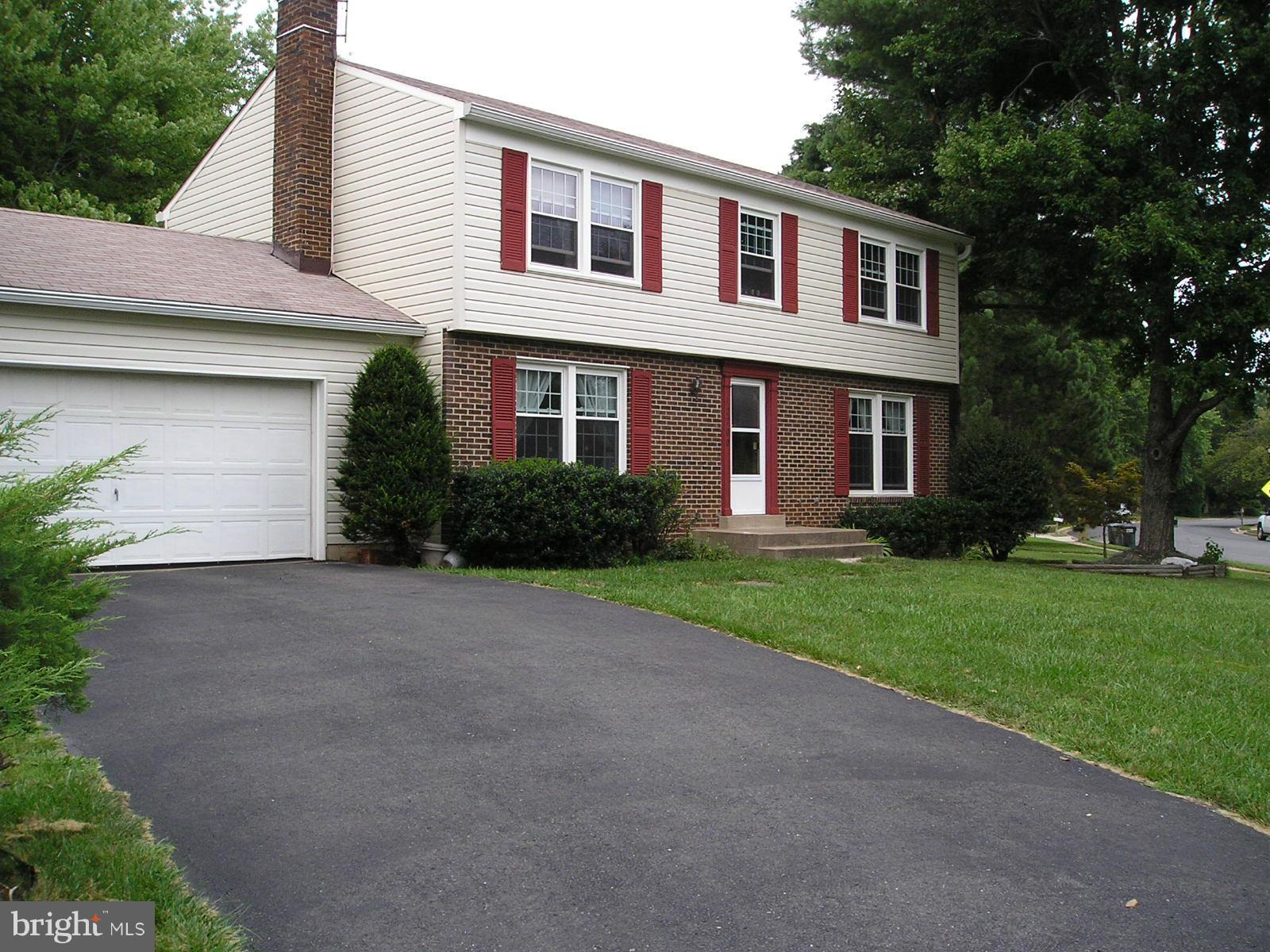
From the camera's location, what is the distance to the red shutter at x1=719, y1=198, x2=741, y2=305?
687 inches

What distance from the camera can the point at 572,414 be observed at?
15.6m

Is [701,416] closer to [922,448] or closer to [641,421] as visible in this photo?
[641,421]

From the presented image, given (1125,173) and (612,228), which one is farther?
(1125,173)

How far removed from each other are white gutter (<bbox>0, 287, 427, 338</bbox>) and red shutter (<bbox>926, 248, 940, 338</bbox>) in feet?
35.0

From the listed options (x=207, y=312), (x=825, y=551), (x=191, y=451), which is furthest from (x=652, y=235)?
(x=191, y=451)

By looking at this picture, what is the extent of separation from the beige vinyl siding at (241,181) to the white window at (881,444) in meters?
10.3

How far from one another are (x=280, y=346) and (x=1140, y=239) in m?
12.7

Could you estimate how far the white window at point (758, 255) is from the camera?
1798cm

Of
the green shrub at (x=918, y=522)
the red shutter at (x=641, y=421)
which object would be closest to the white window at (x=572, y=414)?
the red shutter at (x=641, y=421)

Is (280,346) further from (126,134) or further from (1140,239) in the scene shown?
(126,134)

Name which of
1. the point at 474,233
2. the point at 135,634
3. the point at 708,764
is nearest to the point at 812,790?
the point at 708,764

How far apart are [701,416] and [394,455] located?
5.47 meters

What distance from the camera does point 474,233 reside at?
1435 centimetres

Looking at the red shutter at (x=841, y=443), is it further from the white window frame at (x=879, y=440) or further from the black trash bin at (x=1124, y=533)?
the black trash bin at (x=1124, y=533)
